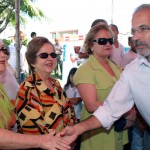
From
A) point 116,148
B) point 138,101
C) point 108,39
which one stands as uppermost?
point 108,39

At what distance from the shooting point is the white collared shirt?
7.03ft

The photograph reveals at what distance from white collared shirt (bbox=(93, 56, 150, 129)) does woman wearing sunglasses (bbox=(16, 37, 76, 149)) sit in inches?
17.0

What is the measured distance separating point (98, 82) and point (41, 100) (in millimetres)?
616

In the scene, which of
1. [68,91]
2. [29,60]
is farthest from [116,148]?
[68,91]

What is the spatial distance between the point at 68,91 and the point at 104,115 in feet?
6.94

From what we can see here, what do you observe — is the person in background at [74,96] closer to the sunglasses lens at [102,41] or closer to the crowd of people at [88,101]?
the crowd of people at [88,101]

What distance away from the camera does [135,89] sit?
7.24 feet

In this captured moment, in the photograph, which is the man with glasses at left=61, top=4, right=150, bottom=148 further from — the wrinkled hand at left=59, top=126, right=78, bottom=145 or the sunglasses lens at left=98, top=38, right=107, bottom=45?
the sunglasses lens at left=98, top=38, right=107, bottom=45

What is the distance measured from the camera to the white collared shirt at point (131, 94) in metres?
2.14

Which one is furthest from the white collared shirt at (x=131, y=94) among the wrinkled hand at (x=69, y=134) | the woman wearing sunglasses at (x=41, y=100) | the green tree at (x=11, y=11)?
the green tree at (x=11, y=11)

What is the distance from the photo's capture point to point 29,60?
2926 mm

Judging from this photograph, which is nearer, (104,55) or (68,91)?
(104,55)

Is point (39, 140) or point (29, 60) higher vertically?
point (29, 60)

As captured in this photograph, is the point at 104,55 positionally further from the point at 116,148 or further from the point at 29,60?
the point at 116,148
